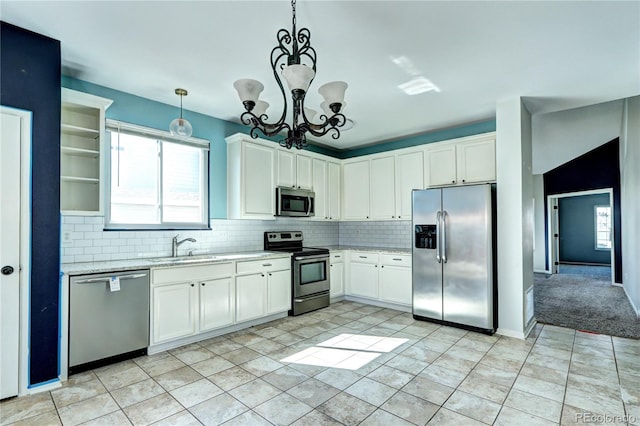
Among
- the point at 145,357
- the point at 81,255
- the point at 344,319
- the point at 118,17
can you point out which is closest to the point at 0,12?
the point at 118,17

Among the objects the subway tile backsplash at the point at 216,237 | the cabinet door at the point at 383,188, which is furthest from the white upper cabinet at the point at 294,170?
the cabinet door at the point at 383,188

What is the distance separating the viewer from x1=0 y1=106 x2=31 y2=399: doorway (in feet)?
7.68

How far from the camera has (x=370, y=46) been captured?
2619 millimetres

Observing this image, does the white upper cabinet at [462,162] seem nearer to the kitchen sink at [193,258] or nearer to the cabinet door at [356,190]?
the cabinet door at [356,190]

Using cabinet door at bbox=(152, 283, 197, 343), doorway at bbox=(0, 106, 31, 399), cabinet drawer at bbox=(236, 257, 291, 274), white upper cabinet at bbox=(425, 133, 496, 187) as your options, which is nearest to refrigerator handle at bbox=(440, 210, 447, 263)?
white upper cabinet at bbox=(425, 133, 496, 187)

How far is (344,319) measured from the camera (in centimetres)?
432

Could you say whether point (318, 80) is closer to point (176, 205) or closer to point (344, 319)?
point (176, 205)

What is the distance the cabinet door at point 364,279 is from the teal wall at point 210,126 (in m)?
2.05

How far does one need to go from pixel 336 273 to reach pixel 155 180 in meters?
2.87

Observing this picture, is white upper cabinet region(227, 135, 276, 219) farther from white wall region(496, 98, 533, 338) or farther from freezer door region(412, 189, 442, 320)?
white wall region(496, 98, 533, 338)

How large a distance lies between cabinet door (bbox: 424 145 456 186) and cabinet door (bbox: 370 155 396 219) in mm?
565

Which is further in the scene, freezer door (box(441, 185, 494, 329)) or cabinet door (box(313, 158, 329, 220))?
cabinet door (box(313, 158, 329, 220))

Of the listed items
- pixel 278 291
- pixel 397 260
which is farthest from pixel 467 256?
pixel 278 291

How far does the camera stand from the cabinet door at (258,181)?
14.1 feet
